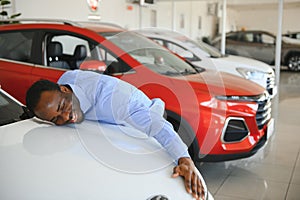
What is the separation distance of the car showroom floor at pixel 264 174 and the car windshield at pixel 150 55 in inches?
38.6

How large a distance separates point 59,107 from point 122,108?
0.30 m

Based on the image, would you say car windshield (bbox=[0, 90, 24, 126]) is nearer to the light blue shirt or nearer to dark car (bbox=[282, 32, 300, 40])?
the light blue shirt

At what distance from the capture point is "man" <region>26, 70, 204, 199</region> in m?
1.69

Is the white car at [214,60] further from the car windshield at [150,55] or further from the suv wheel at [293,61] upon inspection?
the suv wheel at [293,61]

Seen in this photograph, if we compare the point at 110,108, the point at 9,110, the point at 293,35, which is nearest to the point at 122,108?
the point at 110,108

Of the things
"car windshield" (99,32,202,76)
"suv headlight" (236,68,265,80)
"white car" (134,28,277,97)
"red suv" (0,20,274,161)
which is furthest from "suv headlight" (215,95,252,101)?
"suv headlight" (236,68,265,80)

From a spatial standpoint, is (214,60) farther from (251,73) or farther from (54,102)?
(54,102)

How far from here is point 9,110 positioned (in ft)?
7.34

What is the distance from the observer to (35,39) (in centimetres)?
359

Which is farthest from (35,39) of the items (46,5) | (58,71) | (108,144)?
(46,5)

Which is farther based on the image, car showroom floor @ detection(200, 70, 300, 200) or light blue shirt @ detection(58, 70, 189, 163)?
car showroom floor @ detection(200, 70, 300, 200)

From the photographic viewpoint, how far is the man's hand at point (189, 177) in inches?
63.1

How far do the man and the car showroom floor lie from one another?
1359 millimetres

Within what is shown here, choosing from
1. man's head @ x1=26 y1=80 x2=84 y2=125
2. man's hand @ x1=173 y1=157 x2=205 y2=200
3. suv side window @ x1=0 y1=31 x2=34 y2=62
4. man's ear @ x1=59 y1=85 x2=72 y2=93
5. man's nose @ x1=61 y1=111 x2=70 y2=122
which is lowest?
man's hand @ x1=173 y1=157 x2=205 y2=200
